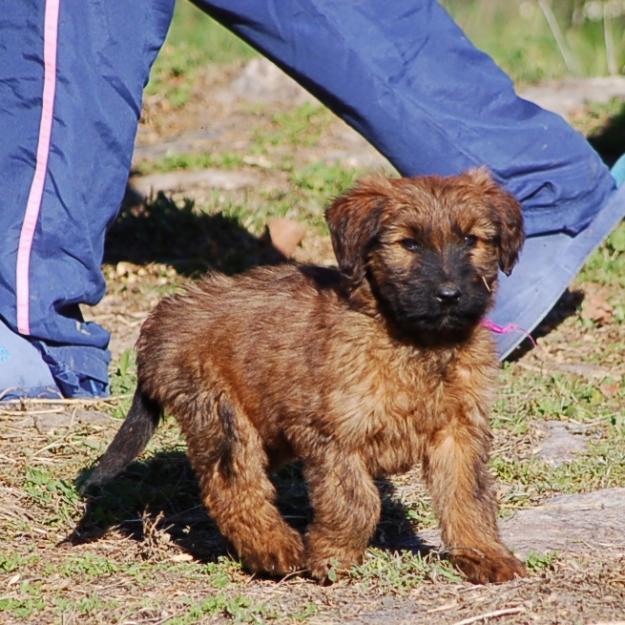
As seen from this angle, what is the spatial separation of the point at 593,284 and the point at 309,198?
195 cm

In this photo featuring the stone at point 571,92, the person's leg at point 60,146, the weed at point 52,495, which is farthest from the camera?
the stone at point 571,92

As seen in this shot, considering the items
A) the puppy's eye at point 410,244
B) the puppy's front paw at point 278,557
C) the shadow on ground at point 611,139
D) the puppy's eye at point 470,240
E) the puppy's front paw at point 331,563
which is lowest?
the puppy's front paw at point 278,557

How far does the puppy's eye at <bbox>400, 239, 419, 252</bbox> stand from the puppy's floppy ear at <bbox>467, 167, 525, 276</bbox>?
0.28m

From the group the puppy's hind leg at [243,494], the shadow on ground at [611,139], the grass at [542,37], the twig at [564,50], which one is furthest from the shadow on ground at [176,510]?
the twig at [564,50]

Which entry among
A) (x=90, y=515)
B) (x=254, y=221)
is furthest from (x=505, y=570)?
(x=254, y=221)

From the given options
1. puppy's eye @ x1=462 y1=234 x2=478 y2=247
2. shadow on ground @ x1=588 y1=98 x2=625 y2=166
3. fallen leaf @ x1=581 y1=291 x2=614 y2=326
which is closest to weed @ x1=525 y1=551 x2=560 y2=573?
puppy's eye @ x1=462 y1=234 x2=478 y2=247

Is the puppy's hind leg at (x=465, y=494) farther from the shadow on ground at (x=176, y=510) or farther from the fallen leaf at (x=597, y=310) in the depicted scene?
the fallen leaf at (x=597, y=310)

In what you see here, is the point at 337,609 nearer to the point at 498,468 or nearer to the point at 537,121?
the point at 498,468

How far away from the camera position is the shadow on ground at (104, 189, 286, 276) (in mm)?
8297

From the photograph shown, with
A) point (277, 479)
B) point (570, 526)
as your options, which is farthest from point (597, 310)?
point (570, 526)

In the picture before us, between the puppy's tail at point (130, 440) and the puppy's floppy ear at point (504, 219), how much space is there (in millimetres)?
1306

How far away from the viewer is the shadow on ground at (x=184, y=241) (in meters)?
8.30

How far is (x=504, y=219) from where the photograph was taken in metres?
4.61

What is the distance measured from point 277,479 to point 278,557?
112cm
